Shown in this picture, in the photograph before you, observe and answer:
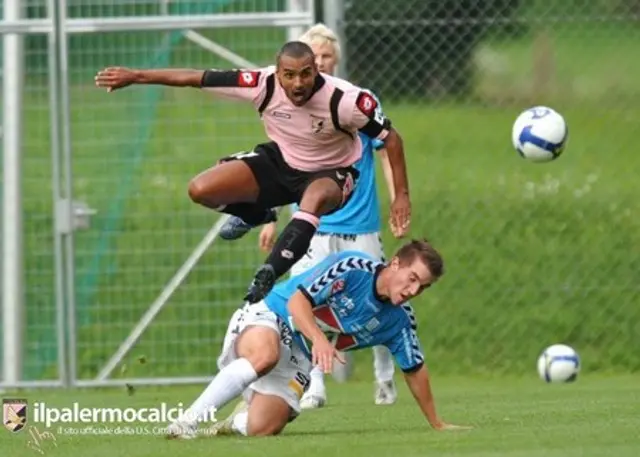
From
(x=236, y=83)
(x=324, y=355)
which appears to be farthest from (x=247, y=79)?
(x=324, y=355)

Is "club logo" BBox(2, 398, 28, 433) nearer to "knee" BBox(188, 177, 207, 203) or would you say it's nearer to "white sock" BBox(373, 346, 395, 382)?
"knee" BBox(188, 177, 207, 203)

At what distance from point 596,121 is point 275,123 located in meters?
5.39

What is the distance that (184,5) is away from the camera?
13594mm

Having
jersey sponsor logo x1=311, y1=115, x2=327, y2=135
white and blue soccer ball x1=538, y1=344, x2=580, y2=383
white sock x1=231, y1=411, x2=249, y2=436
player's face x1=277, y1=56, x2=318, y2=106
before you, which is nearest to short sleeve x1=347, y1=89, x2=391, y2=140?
jersey sponsor logo x1=311, y1=115, x2=327, y2=135

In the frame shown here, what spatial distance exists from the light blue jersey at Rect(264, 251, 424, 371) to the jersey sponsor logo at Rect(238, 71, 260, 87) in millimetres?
1307

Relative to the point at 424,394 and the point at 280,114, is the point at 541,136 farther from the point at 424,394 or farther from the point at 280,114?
the point at 424,394

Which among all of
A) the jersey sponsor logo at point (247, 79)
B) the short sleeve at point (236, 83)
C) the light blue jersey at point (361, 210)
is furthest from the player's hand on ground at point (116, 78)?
the light blue jersey at point (361, 210)

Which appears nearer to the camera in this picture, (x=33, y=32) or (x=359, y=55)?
(x=33, y=32)

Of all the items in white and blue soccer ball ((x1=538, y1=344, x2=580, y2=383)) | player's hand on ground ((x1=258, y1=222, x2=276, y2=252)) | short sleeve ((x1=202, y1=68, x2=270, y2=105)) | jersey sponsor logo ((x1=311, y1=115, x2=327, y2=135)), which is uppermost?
short sleeve ((x1=202, y1=68, x2=270, y2=105))

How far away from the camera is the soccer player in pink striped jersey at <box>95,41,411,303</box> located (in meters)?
9.77

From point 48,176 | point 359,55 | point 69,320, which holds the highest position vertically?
point 359,55

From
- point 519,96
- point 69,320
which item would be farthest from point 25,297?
point 519,96

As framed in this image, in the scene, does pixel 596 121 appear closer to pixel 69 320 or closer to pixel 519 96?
pixel 519 96

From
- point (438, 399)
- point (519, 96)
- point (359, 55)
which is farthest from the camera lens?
point (519, 96)
